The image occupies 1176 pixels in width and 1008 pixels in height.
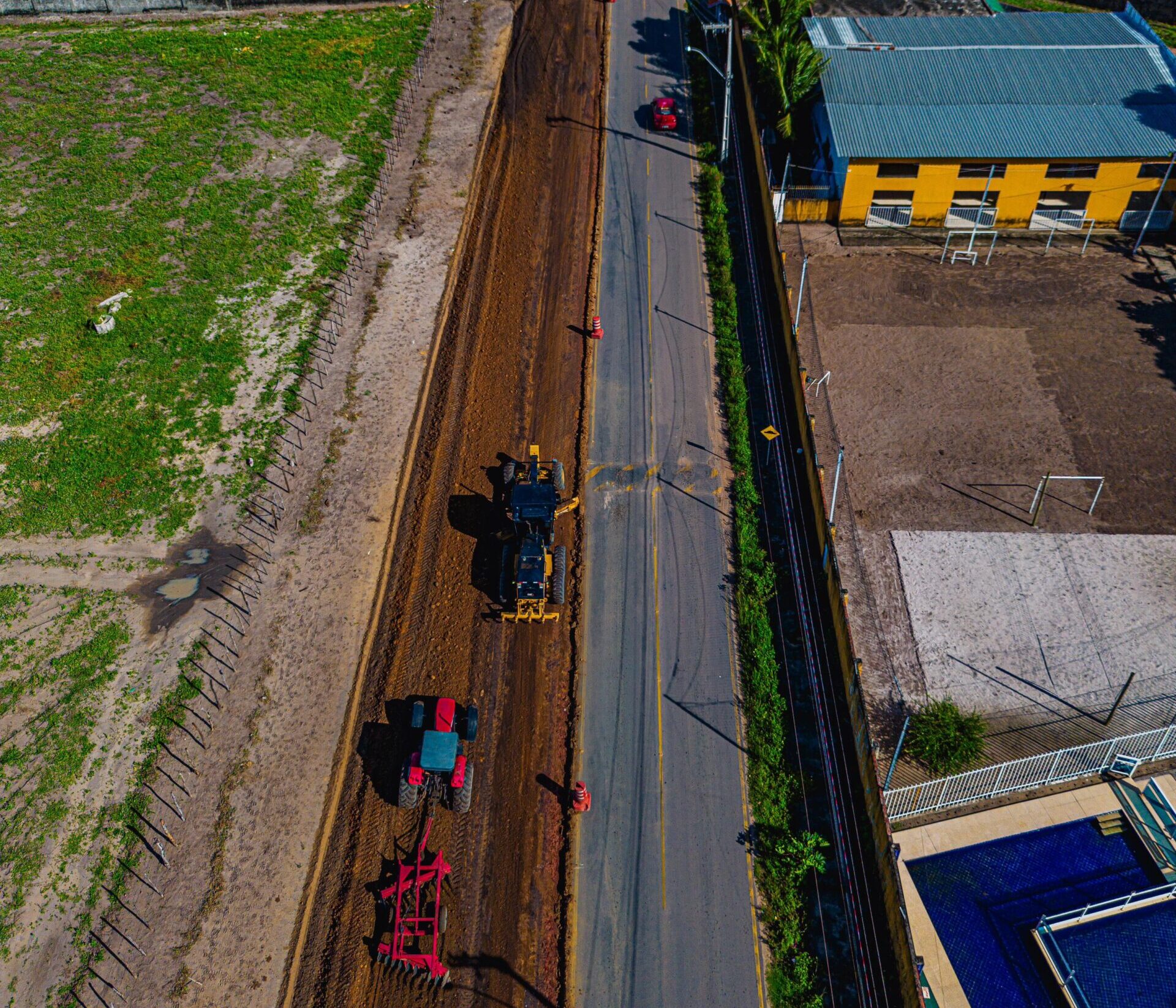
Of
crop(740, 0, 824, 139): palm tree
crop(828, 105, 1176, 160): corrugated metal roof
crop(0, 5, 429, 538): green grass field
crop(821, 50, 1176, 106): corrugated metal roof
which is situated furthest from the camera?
crop(740, 0, 824, 139): palm tree

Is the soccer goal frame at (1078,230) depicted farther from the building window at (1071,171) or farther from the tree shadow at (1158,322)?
the tree shadow at (1158,322)

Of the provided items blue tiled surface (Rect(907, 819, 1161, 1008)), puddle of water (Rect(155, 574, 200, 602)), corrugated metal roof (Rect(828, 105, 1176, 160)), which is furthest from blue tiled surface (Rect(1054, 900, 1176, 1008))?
corrugated metal roof (Rect(828, 105, 1176, 160))

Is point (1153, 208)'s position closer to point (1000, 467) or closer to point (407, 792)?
point (1000, 467)

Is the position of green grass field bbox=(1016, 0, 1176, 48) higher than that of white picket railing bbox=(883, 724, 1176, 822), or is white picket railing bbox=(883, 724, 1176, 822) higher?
green grass field bbox=(1016, 0, 1176, 48)

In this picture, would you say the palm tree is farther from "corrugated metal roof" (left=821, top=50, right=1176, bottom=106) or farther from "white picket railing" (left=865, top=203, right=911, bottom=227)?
"white picket railing" (left=865, top=203, right=911, bottom=227)

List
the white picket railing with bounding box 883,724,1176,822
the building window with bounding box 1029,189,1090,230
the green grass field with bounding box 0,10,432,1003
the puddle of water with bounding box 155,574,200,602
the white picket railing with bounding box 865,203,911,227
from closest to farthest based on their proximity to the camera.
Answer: the white picket railing with bounding box 883,724,1176,822 → the green grass field with bounding box 0,10,432,1003 → the puddle of water with bounding box 155,574,200,602 → the building window with bounding box 1029,189,1090,230 → the white picket railing with bounding box 865,203,911,227

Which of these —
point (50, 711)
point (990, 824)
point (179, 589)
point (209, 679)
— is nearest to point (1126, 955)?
point (990, 824)
